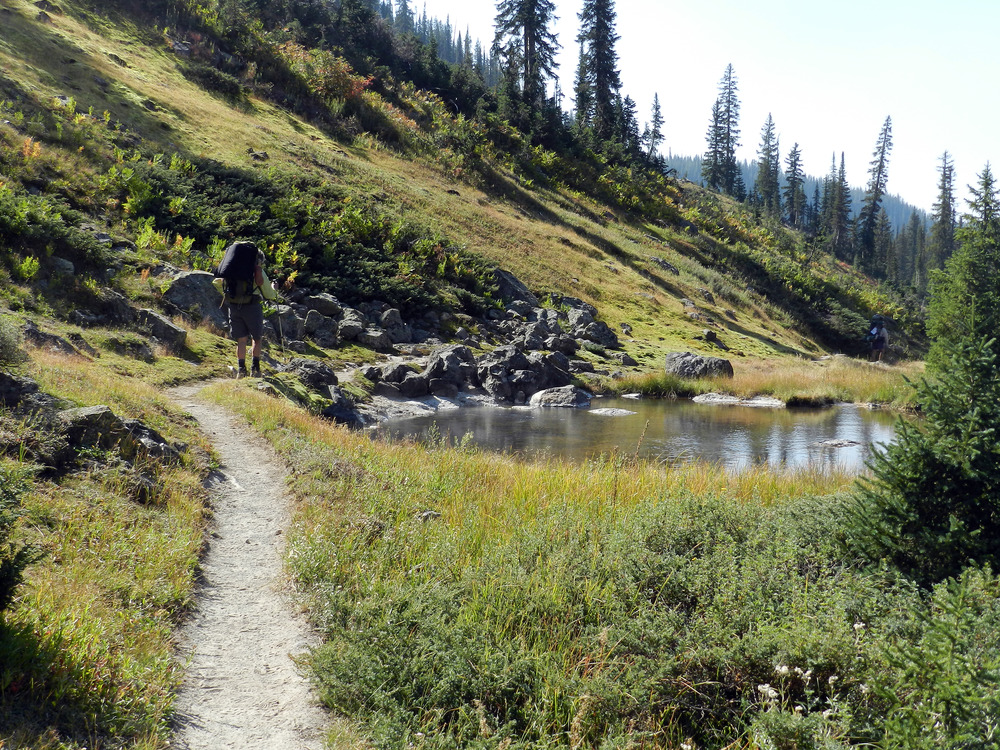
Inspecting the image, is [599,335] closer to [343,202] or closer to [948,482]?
[343,202]

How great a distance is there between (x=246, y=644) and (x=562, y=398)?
19816 mm

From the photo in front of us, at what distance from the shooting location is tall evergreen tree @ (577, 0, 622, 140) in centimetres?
7206

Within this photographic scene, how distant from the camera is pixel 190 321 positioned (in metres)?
20.0

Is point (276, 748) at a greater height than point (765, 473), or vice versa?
point (765, 473)

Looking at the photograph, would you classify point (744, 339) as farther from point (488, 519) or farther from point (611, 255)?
point (488, 519)

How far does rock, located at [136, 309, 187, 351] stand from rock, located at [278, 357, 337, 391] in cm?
293

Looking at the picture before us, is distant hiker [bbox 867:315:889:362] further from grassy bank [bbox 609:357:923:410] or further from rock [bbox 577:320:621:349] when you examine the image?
rock [bbox 577:320:621:349]

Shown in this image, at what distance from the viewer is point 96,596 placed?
4.69 m

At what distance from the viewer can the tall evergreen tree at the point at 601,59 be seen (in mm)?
72062

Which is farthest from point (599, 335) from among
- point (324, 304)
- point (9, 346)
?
point (9, 346)

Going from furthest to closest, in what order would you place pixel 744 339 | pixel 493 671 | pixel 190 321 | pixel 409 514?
pixel 744 339, pixel 190 321, pixel 409 514, pixel 493 671

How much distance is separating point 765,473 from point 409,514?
6758 millimetres

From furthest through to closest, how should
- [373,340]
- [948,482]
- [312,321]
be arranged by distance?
1. [373,340]
2. [312,321]
3. [948,482]

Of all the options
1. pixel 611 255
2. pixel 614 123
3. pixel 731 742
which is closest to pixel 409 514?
pixel 731 742
